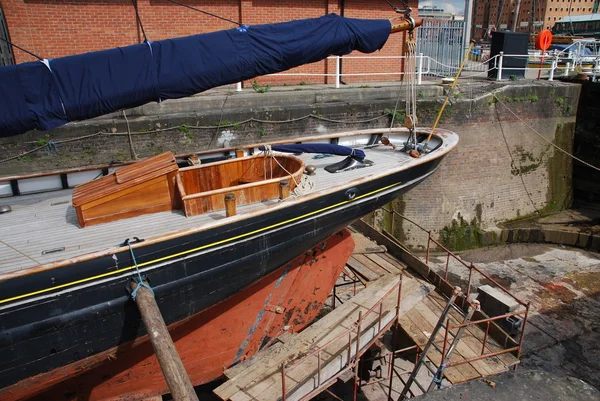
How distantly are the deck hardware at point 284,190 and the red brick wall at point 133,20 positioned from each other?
8319 millimetres

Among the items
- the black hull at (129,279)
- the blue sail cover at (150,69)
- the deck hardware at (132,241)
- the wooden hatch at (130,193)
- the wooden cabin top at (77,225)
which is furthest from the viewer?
the wooden hatch at (130,193)

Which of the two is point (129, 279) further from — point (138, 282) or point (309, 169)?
point (309, 169)

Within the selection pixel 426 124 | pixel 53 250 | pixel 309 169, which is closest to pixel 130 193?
pixel 53 250

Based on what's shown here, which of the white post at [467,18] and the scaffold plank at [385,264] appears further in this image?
the white post at [467,18]

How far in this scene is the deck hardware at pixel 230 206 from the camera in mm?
5403

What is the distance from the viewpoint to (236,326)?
6.26 m

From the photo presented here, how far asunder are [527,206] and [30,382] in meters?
13.5

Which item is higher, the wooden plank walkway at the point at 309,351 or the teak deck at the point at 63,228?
the teak deck at the point at 63,228

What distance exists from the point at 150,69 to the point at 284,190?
2252 mm

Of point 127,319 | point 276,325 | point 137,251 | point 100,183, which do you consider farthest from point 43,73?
point 276,325

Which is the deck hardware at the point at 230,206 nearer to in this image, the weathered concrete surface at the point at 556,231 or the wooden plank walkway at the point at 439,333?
the wooden plank walkway at the point at 439,333

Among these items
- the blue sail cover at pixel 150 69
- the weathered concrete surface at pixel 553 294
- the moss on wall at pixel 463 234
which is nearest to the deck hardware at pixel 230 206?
the blue sail cover at pixel 150 69

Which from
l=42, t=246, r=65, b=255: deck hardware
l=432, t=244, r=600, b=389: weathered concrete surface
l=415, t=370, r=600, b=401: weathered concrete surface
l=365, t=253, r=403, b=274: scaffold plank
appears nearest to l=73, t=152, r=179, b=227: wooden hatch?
l=42, t=246, r=65, b=255: deck hardware

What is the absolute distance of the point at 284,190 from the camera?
5895 millimetres
